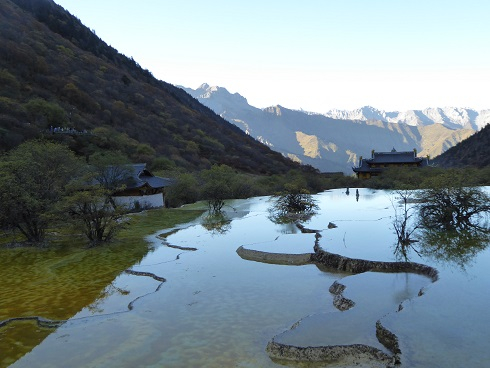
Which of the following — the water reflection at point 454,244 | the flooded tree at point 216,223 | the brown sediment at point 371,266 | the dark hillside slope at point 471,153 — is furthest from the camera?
the dark hillside slope at point 471,153

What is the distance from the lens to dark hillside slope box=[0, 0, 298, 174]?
70.7m

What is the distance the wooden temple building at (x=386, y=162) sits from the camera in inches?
3260

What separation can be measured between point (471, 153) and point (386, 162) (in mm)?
31045

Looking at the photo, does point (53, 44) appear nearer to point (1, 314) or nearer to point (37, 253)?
point (37, 253)

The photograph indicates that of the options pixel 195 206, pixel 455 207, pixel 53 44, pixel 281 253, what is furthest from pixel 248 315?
pixel 53 44

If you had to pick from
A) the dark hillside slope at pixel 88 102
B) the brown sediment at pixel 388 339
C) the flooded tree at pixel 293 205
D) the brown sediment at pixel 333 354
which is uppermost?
the dark hillside slope at pixel 88 102

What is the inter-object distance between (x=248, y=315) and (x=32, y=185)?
20808 mm

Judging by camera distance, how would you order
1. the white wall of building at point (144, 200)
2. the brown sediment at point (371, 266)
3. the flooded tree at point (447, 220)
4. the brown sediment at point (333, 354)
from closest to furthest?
the brown sediment at point (333, 354) → the brown sediment at point (371, 266) → the flooded tree at point (447, 220) → the white wall of building at point (144, 200)

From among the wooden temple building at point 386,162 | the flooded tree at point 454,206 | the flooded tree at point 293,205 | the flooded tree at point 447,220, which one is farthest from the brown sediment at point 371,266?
the wooden temple building at point 386,162

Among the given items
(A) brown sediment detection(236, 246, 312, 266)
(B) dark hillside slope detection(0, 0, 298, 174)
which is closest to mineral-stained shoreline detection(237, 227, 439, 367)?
(A) brown sediment detection(236, 246, 312, 266)

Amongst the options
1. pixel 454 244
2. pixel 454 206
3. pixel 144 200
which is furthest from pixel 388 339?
pixel 144 200

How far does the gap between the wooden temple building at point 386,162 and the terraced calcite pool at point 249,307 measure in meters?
63.9

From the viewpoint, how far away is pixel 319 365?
9406mm

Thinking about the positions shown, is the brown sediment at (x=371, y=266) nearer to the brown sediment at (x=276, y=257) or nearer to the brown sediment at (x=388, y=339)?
the brown sediment at (x=276, y=257)
